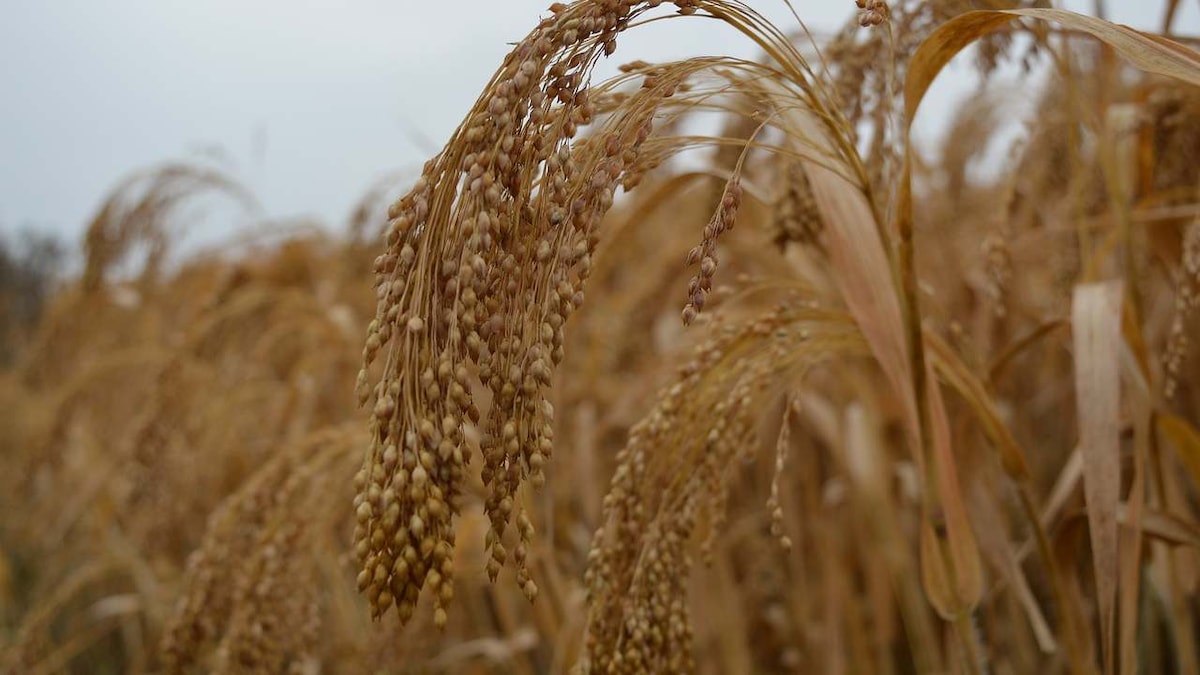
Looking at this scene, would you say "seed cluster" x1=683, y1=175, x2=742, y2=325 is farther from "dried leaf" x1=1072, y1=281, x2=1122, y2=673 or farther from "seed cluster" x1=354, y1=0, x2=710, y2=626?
"dried leaf" x1=1072, y1=281, x2=1122, y2=673

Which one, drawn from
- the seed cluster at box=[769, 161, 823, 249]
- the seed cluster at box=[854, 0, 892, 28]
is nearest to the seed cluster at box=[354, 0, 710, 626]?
the seed cluster at box=[854, 0, 892, 28]

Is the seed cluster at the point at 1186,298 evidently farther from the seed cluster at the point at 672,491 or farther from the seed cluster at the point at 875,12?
the seed cluster at the point at 875,12

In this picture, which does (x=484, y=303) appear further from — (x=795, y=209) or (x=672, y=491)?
(x=795, y=209)

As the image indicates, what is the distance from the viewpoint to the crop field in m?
0.82

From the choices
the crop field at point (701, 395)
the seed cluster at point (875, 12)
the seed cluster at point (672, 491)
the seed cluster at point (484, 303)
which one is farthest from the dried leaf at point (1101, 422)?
the seed cluster at point (484, 303)

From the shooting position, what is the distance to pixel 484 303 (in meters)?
0.83

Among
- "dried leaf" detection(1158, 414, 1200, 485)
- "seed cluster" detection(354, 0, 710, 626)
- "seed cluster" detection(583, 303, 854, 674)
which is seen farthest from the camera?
"dried leaf" detection(1158, 414, 1200, 485)

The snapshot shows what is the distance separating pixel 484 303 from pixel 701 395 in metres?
0.48

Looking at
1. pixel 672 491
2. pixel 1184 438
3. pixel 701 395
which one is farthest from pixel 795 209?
pixel 1184 438

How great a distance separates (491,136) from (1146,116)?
1546mm

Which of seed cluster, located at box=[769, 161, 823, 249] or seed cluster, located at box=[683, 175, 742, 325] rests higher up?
seed cluster, located at box=[769, 161, 823, 249]

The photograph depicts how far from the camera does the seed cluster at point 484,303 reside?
2.47ft

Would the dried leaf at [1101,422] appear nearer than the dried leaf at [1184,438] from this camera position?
Yes

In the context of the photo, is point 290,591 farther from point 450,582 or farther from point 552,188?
point 552,188
